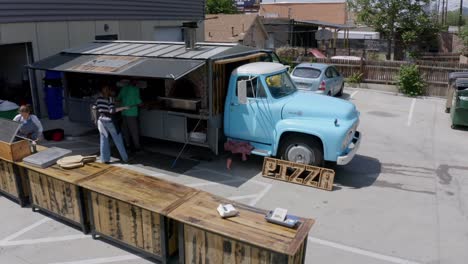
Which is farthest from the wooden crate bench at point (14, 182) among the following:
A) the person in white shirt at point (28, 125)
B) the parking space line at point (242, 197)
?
the parking space line at point (242, 197)

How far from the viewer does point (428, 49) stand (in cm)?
3616

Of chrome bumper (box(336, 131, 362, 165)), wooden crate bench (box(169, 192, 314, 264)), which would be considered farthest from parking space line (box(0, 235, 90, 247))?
chrome bumper (box(336, 131, 362, 165))

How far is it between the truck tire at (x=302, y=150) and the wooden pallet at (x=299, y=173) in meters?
0.20

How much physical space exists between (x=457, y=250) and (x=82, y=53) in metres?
9.70

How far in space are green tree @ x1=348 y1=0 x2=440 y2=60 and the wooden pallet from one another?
2734 cm

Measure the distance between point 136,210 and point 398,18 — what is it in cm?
3224

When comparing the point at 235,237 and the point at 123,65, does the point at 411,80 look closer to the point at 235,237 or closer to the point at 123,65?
the point at 123,65

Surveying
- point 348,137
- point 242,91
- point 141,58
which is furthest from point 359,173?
point 141,58

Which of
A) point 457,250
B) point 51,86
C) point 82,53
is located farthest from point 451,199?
point 51,86

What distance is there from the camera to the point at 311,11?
63688mm

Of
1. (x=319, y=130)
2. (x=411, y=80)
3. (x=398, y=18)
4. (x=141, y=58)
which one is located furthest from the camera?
(x=398, y=18)

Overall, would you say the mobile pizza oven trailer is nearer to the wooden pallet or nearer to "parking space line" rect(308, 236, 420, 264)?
the wooden pallet

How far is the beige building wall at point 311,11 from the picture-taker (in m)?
61.8

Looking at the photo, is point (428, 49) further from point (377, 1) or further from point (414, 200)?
point (414, 200)
